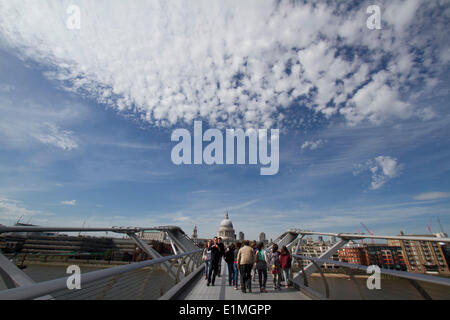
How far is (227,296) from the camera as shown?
602 centimetres

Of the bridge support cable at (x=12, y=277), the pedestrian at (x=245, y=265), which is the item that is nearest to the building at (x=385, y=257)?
the pedestrian at (x=245, y=265)

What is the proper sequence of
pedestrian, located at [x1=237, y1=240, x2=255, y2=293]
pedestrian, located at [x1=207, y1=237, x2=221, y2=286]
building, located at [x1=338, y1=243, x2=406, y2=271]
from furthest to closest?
building, located at [x1=338, y1=243, x2=406, y2=271], pedestrian, located at [x1=207, y1=237, x2=221, y2=286], pedestrian, located at [x1=237, y1=240, x2=255, y2=293]

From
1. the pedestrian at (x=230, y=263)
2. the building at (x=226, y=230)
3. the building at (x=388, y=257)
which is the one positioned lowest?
the building at (x=388, y=257)

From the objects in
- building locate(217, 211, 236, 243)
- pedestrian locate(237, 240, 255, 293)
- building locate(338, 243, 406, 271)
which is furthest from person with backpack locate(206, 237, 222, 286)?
building locate(338, 243, 406, 271)

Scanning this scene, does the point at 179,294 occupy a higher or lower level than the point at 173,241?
lower

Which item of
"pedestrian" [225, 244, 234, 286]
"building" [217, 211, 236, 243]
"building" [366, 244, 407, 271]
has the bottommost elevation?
"building" [366, 244, 407, 271]

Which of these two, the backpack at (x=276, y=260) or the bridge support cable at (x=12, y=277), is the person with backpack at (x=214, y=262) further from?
the bridge support cable at (x=12, y=277)

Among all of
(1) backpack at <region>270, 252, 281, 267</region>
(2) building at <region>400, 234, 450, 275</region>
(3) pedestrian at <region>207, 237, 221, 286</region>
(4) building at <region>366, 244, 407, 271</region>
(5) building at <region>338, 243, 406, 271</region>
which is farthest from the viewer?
(4) building at <region>366, 244, 407, 271</region>

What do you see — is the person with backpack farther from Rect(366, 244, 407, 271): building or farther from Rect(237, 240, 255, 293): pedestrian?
Rect(366, 244, 407, 271): building

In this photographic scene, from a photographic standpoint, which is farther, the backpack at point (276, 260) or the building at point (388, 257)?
the building at point (388, 257)
